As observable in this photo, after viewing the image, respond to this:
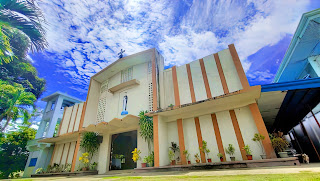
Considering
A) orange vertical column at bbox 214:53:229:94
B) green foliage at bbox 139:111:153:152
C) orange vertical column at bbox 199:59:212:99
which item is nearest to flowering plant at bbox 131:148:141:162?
green foliage at bbox 139:111:153:152

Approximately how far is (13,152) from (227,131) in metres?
25.9

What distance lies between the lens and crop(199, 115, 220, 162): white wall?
750 cm

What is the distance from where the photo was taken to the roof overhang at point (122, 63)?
11816 millimetres

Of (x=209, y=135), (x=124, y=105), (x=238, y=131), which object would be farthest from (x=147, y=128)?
(x=238, y=131)

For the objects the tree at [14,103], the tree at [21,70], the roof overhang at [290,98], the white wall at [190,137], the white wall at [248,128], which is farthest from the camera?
the tree at [21,70]

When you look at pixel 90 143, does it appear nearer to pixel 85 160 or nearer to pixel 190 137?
pixel 85 160

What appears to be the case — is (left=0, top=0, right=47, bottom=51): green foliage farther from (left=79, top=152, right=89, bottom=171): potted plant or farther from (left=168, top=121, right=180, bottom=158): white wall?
(left=168, top=121, right=180, bottom=158): white wall

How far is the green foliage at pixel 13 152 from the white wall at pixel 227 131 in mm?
23095

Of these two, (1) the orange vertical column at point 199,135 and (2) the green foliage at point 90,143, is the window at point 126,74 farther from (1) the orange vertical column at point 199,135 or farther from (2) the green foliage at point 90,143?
(1) the orange vertical column at point 199,135

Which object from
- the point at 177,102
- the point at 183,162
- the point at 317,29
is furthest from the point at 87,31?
the point at 317,29

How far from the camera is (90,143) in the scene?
36.4 ft

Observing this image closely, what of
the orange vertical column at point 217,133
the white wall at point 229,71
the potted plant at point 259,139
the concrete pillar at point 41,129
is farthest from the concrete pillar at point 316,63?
the concrete pillar at point 41,129

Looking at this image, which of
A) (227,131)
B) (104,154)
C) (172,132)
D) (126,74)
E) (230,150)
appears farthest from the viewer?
(126,74)

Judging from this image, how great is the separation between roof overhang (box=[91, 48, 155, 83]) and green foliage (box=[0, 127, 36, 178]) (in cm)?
1389
